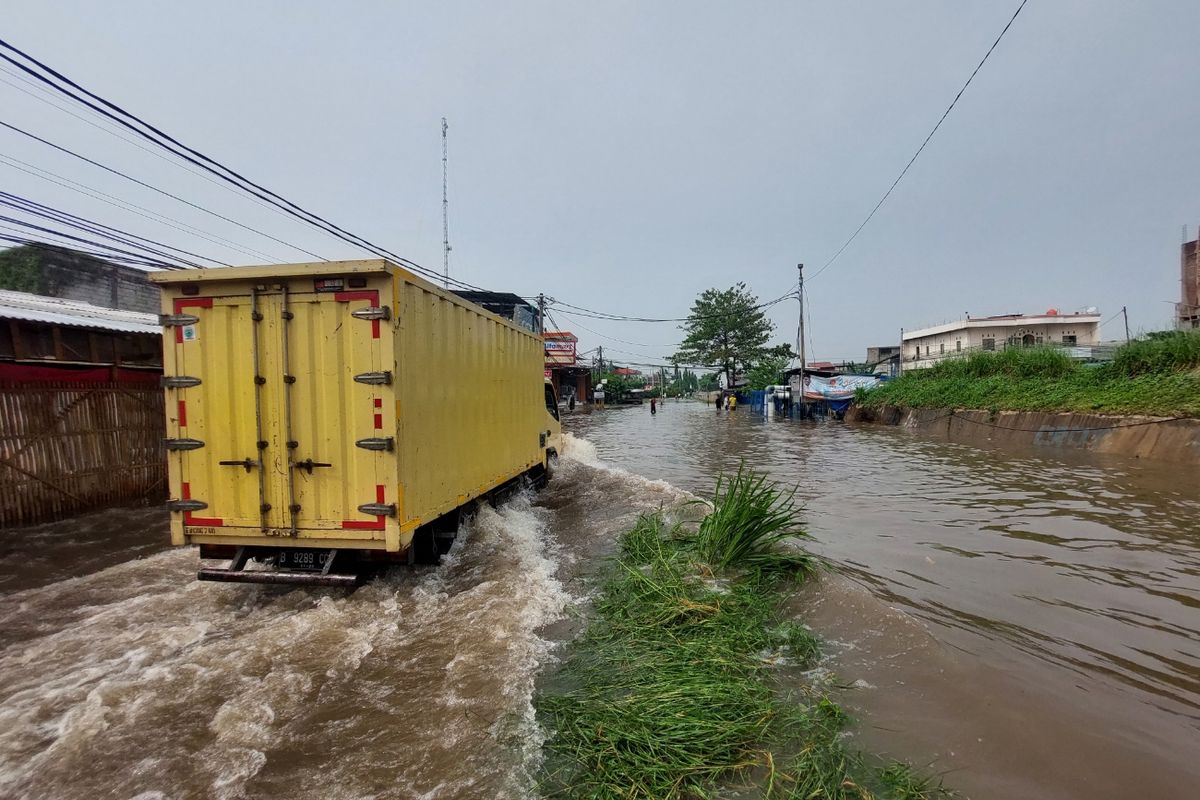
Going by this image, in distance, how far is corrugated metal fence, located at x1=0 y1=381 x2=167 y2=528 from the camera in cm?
721

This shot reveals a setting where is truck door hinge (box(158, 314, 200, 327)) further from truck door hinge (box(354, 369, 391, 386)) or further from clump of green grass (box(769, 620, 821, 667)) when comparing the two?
clump of green grass (box(769, 620, 821, 667))

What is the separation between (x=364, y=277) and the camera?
416 cm

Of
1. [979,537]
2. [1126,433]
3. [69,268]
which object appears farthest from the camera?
[69,268]

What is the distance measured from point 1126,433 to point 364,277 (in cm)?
1608

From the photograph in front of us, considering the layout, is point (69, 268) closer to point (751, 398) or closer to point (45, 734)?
point (45, 734)

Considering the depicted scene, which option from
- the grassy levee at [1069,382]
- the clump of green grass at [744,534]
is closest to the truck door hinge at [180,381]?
the clump of green grass at [744,534]

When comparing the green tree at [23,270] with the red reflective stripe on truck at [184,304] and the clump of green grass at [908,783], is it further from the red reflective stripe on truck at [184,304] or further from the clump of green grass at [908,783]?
the clump of green grass at [908,783]

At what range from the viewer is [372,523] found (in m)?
4.24

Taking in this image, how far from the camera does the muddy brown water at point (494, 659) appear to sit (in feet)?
8.59

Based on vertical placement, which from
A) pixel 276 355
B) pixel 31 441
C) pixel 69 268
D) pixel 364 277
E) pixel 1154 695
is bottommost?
pixel 1154 695

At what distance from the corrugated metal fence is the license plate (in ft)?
18.0

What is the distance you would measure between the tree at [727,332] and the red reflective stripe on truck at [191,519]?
48.0 metres

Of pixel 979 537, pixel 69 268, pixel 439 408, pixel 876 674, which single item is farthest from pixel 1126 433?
pixel 69 268

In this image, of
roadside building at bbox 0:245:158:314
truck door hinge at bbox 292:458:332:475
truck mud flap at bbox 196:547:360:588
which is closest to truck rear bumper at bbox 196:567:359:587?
truck mud flap at bbox 196:547:360:588
